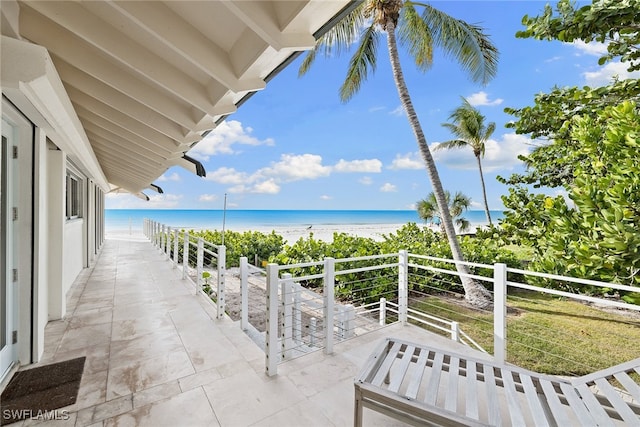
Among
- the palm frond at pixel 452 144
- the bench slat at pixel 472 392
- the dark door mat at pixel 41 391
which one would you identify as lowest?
the dark door mat at pixel 41 391

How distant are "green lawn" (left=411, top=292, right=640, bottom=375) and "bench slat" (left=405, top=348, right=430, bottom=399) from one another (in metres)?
1.89

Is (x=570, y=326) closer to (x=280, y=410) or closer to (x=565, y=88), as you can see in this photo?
(x=565, y=88)

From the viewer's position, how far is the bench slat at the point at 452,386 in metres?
1.65

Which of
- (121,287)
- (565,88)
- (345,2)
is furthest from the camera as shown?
(121,287)

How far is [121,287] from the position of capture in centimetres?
548

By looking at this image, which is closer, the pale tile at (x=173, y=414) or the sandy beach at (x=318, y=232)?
the pale tile at (x=173, y=414)

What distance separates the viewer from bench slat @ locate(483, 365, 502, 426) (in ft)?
5.04

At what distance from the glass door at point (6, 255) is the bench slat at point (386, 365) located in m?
3.09

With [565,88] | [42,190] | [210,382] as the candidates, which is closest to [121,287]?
[42,190]

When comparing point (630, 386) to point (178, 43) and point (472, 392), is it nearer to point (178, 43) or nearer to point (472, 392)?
point (472, 392)

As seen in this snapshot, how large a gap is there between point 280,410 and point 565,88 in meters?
5.35

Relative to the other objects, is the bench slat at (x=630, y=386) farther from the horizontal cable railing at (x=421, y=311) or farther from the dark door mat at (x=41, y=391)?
the dark door mat at (x=41, y=391)

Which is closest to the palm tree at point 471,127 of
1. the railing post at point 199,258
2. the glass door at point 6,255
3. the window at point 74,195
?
the railing post at point 199,258

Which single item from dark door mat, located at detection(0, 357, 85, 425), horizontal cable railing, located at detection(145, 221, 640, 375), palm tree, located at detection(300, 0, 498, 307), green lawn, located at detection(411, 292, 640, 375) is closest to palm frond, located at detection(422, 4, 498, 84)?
palm tree, located at detection(300, 0, 498, 307)
